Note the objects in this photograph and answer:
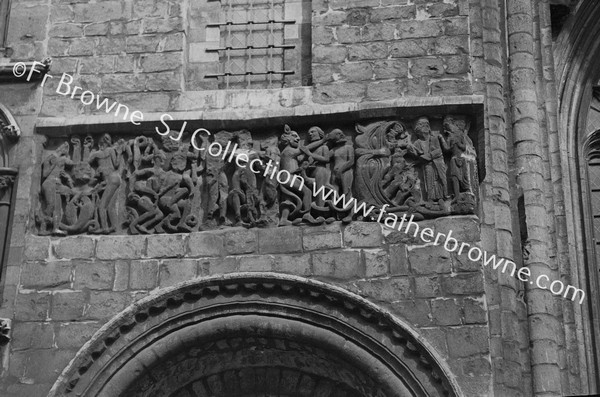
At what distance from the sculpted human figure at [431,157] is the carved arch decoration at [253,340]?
96 cm

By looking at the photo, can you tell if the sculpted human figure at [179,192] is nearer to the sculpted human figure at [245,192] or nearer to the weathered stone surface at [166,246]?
the weathered stone surface at [166,246]

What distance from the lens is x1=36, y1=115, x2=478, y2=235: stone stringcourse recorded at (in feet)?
29.0

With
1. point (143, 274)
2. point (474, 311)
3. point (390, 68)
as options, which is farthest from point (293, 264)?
point (390, 68)

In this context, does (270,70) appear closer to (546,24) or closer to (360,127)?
(360,127)

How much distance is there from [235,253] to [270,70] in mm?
1621

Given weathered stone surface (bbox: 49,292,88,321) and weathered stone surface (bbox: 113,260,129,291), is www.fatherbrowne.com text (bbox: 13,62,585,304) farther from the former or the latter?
weathered stone surface (bbox: 49,292,88,321)

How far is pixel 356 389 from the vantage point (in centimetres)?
864

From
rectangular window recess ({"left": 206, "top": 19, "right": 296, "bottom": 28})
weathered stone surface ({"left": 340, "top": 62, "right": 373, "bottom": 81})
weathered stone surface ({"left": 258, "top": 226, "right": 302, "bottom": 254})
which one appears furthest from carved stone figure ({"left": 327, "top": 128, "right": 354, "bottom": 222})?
rectangular window recess ({"left": 206, "top": 19, "right": 296, "bottom": 28})

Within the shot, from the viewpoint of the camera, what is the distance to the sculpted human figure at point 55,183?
9.04 m

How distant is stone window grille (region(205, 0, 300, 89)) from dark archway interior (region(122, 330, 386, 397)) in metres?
2.08

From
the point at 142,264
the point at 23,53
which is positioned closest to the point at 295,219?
the point at 142,264

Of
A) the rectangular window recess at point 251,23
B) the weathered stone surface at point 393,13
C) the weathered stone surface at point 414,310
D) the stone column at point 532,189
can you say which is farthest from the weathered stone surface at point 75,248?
the stone column at point 532,189

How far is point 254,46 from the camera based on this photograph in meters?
9.82

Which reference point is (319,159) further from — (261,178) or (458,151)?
(458,151)
